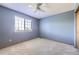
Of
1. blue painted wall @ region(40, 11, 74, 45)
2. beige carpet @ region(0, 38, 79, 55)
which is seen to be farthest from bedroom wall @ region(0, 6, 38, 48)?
blue painted wall @ region(40, 11, 74, 45)

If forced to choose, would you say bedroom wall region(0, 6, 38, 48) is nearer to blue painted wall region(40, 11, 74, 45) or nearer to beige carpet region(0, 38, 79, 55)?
beige carpet region(0, 38, 79, 55)

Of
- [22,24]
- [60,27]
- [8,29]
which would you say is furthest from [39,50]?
[22,24]

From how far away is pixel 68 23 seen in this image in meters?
5.23

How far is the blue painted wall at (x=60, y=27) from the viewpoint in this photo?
16.7 feet

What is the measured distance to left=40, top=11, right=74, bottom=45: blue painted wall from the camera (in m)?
5.10

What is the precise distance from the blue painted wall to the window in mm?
1434

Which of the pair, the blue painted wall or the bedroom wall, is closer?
the bedroom wall

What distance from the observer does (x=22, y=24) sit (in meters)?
6.28

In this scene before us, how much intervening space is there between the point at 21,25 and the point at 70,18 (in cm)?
330

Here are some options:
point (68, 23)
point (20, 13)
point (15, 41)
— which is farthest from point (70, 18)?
point (15, 41)

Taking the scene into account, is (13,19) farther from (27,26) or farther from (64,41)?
(64,41)

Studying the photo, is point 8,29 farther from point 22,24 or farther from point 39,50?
point 39,50

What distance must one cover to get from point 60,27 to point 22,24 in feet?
8.82

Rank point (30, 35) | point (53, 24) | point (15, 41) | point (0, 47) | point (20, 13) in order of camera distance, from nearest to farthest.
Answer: point (0, 47) → point (15, 41) → point (20, 13) → point (53, 24) → point (30, 35)
